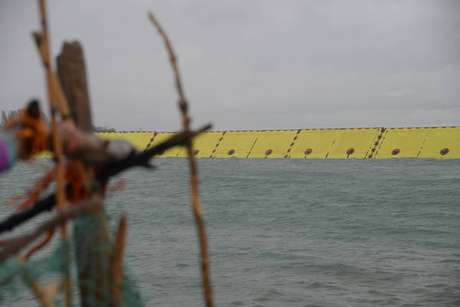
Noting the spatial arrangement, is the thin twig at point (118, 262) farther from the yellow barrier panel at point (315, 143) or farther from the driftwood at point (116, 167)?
the yellow barrier panel at point (315, 143)

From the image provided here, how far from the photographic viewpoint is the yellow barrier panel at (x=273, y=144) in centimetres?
4712

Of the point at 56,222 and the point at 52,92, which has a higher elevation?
the point at 52,92

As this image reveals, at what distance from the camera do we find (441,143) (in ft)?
137

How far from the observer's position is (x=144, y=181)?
137ft

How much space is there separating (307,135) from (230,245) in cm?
2901

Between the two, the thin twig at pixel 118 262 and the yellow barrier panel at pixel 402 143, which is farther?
the yellow barrier panel at pixel 402 143

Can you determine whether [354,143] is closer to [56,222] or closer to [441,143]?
[441,143]

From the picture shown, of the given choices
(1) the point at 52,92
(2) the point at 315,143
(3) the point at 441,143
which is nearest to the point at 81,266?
(1) the point at 52,92

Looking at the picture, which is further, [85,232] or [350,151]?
[350,151]

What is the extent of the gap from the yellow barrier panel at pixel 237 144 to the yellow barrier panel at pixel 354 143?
6265 mm

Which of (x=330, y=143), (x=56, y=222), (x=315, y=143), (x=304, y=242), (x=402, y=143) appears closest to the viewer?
(x=56, y=222)

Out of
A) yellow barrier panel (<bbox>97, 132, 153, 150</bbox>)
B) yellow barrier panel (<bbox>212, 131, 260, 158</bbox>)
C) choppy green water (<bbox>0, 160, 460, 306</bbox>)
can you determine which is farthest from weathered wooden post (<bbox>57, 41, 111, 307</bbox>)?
yellow barrier panel (<bbox>212, 131, 260, 158</bbox>)

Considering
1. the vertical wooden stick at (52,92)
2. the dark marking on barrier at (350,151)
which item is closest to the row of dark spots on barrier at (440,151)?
the dark marking on barrier at (350,151)

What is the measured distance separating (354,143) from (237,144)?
9108mm
